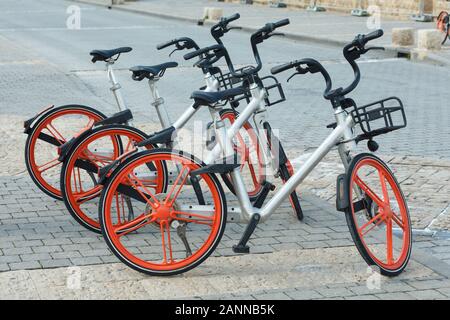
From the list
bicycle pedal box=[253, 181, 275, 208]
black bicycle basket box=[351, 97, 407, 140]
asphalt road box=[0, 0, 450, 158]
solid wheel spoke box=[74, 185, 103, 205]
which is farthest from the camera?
asphalt road box=[0, 0, 450, 158]

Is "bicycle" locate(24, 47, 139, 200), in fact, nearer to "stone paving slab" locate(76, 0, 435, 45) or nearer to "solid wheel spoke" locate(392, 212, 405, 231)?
"solid wheel spoke" locate(392, 212, 405, 231)

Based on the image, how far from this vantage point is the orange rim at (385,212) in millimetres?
6090

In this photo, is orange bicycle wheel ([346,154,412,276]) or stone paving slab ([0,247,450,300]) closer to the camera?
stone paving slab ([0,247,450,300])

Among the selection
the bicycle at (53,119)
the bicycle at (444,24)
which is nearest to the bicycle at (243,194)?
the bicycle at (53,119)

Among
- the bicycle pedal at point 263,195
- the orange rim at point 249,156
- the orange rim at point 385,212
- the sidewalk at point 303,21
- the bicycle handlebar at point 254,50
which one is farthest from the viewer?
the sidewalk at point 303,21

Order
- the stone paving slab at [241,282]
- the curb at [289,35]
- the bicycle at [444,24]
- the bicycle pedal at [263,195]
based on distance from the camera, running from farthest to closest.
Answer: the bicycle at [444,24]
the curb at [289,35]
the bicycle pedal at [263,195]
the stone paving slab at [241,282]

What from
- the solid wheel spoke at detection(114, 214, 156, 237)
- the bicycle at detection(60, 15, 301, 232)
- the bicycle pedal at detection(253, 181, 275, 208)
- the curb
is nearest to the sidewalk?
the curb

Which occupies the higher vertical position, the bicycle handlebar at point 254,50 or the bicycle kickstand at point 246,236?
the bicycle handlebar at point 254,50

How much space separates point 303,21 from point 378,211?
22.0 meters

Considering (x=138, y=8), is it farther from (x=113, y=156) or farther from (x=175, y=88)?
(x=113, y=156)

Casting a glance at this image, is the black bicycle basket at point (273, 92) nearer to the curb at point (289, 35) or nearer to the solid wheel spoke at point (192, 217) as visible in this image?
the solid wheel spoke at point (192, 217)

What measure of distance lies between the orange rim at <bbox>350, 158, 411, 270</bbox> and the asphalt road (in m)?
3.80

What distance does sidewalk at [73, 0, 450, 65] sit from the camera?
71.0ft

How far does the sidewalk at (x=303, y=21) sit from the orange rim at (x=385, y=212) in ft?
39.1
